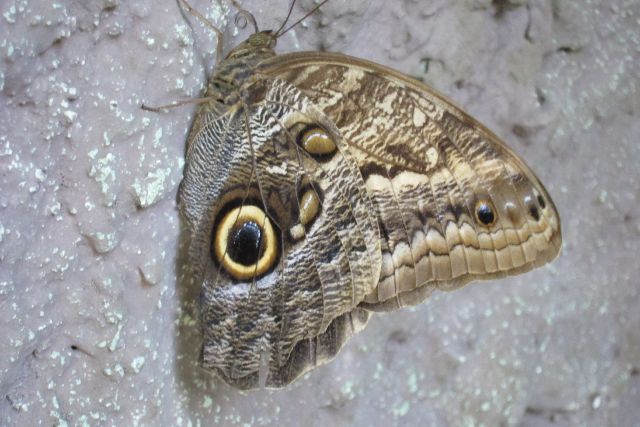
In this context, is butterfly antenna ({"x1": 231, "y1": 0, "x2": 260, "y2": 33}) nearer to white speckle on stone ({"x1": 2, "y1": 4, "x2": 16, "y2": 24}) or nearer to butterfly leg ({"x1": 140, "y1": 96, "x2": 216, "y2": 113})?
butterfly leg ({"x1": 140, "y1": 96, "x2": 216, "y2": 113})

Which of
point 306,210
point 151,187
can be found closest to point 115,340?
point 151,187

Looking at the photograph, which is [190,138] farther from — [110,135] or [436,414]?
[436,414]

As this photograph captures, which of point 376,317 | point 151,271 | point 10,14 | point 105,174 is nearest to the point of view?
point 10,14

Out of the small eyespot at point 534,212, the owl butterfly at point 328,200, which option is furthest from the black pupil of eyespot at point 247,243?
the small eyespot at point 534,212

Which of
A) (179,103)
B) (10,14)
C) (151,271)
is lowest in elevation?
(151,271)

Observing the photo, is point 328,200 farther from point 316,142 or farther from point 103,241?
point 103,241

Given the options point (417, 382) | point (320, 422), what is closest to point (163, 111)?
point (320, 422)

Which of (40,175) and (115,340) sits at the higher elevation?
(40,175)
